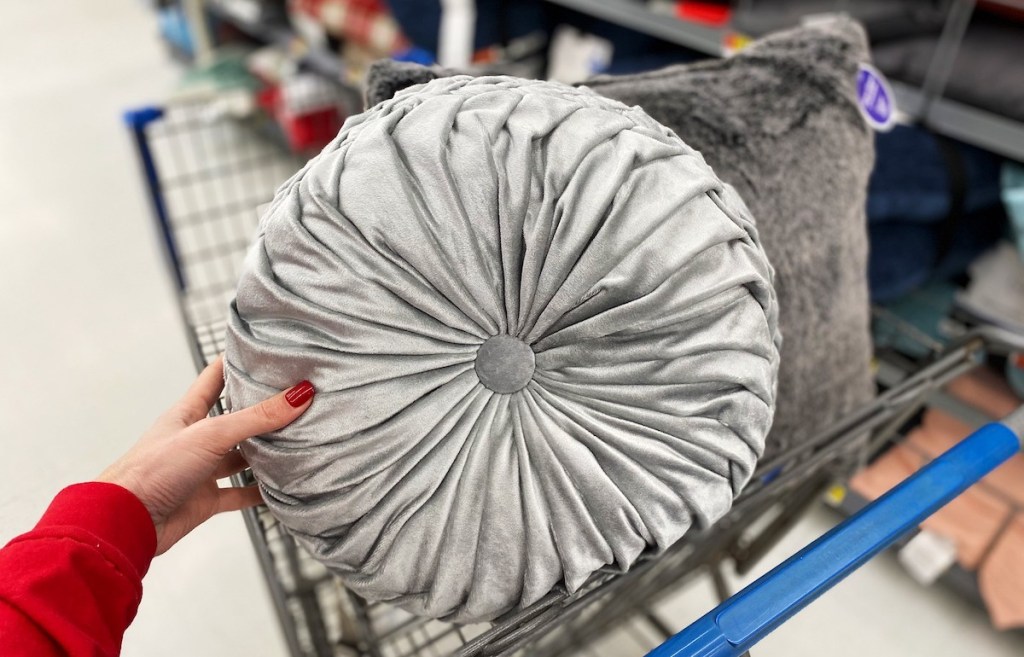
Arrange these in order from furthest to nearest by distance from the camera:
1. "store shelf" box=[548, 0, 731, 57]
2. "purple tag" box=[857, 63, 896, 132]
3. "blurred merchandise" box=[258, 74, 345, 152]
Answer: "blurred merchandise" box=[258, 74, 345, 152] → "store shelf" box=[548, 0, 731, 57] → "purple tag" box=[857, 63, 896, 132]

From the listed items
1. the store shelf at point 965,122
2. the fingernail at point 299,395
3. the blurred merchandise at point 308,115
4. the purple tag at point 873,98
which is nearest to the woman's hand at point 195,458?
the fingernail at point 299,395

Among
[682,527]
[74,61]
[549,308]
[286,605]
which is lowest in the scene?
[74,61]

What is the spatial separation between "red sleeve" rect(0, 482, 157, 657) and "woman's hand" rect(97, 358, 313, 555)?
0.06ft

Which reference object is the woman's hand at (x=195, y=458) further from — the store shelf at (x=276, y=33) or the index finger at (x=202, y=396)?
the store shelf at (x=276, y=33)

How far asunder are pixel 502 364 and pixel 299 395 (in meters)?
0.10

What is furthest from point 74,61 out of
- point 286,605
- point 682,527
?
point 682,527

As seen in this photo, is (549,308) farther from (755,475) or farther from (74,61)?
(74,61)

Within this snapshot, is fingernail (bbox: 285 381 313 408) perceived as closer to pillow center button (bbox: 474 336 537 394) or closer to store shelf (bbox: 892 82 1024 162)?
pillow center button (bbox: 474 336 537 394)

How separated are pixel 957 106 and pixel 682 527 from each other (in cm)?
82

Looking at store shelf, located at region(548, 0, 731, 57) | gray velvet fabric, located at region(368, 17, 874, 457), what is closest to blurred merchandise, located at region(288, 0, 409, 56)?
store shelf, located at region(548, 0, 731, 57)

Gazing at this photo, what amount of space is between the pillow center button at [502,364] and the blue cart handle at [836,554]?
0.52 feet

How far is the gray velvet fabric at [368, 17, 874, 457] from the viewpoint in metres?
0.55

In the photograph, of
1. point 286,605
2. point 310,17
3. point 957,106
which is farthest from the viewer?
point 310,17

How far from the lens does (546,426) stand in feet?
1.20
